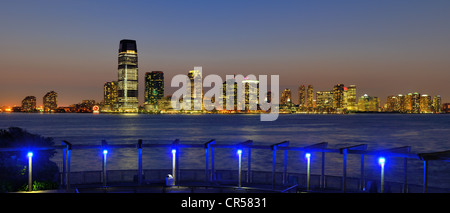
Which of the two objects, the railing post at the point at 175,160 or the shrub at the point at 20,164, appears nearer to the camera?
the railing post at the point at 175,160

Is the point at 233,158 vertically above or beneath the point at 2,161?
beneath

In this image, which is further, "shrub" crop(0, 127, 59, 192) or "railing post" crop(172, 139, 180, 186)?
"shrub" crop(0, 127, 59, 192)

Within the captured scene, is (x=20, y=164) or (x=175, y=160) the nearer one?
(x=175, y=160)

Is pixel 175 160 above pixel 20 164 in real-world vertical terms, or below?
above

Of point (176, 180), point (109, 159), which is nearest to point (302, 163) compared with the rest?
point (109, 159)
